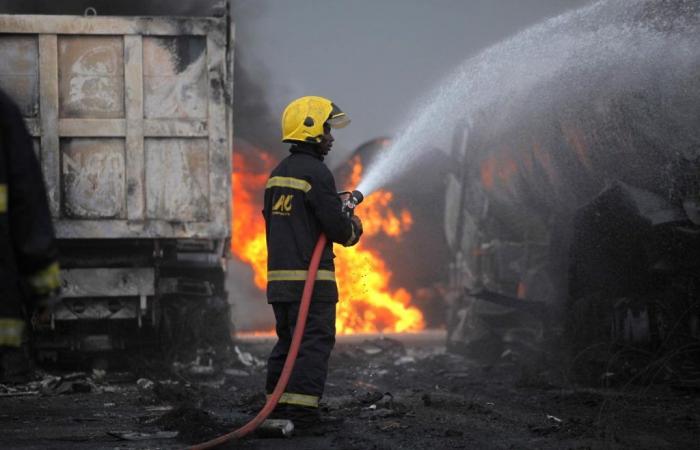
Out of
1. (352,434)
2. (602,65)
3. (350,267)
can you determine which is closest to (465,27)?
(350,267)

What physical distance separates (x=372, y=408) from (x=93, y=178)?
2704mm

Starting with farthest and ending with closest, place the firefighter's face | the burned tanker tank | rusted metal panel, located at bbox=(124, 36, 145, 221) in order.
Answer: rusted metal panel, located at bbox=(124, 36, 145, 221)
the burned tanker tank
the firefighter's face

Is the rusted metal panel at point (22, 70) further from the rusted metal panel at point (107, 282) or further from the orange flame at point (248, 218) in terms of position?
the orange flame at point (248, 218)

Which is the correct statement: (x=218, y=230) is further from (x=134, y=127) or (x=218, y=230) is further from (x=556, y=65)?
(x=556, y=65)

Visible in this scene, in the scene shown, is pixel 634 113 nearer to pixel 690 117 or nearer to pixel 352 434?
pixel 690 117

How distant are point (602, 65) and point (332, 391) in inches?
127

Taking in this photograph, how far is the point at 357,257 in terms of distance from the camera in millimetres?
11547

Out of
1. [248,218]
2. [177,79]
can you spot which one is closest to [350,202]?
[177,79]

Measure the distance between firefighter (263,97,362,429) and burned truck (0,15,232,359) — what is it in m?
1.70

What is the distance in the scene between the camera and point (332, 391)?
6.95 m

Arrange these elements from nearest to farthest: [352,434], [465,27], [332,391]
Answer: [352,434] < [332,391] < [465,27]

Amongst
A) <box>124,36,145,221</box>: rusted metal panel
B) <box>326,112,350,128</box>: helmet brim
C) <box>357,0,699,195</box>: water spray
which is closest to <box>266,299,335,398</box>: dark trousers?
<box>326,112,350,128</box>: helmet brim

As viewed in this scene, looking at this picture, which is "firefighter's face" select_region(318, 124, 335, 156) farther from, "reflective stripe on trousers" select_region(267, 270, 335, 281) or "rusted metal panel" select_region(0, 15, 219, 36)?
"rusted metal panel" select_region(0, 15, 219, 36)

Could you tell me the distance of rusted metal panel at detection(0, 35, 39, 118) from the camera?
681cm
